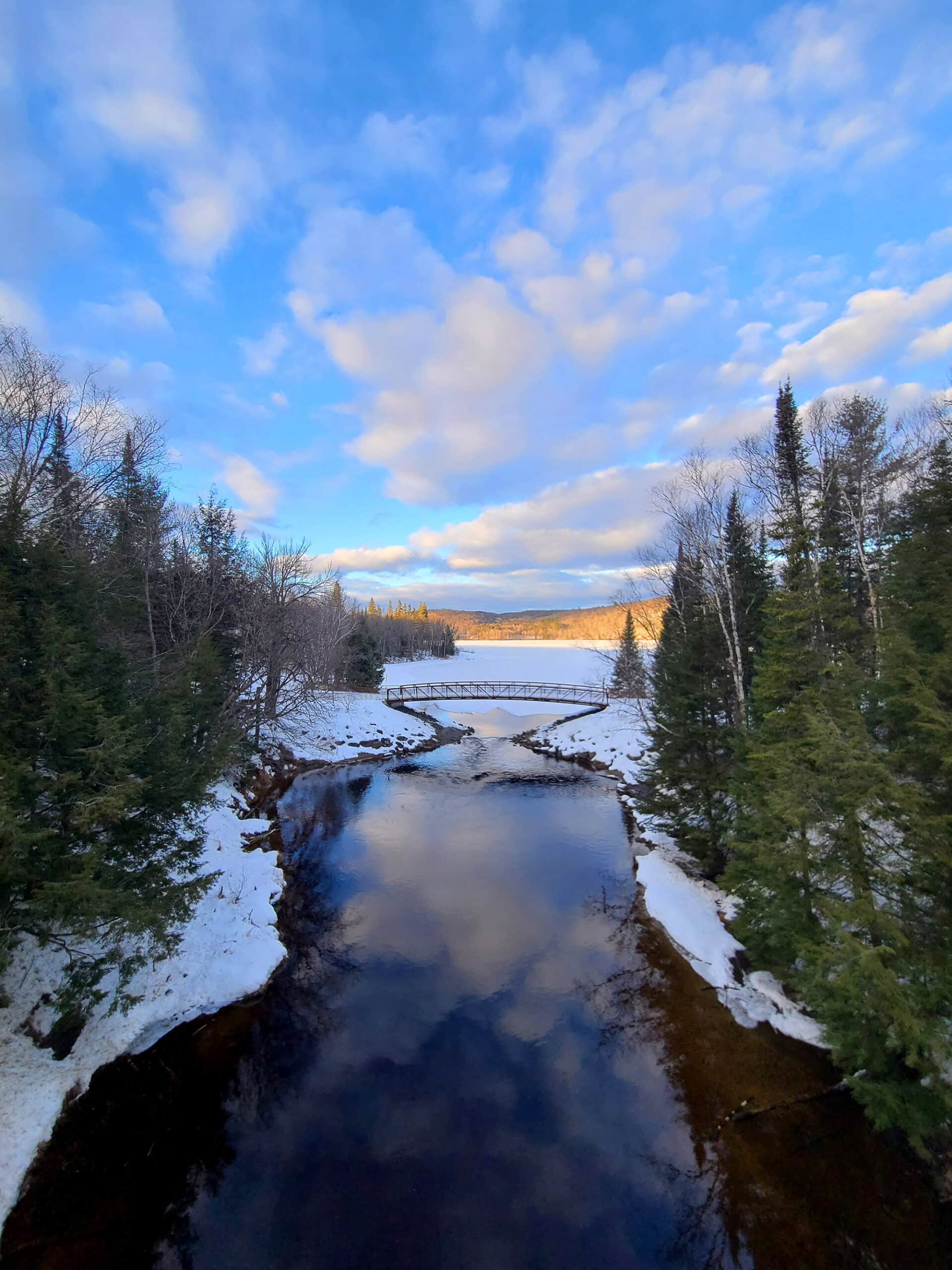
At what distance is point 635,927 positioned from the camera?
13.1m

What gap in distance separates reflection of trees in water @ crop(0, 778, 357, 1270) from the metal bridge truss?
31.3 meters

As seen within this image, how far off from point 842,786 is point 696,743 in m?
7.35

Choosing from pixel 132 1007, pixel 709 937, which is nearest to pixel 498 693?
pixel 709 937

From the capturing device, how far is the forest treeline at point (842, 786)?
6.60 m

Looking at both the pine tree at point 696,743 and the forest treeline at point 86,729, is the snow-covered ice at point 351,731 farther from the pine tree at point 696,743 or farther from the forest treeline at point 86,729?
the pine tree at point 696,743

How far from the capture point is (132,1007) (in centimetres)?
908

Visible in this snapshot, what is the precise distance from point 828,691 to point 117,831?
472 inches

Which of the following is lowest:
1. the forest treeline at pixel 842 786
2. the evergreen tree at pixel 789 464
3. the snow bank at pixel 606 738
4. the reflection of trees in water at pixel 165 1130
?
the snow bank at pixel 606 738

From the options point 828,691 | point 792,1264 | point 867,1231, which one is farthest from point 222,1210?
point 828,691

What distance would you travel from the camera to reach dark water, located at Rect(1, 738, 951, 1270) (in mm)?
6176

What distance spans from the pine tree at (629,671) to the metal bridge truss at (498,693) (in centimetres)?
254

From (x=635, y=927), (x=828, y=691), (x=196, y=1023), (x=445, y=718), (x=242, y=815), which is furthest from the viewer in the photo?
(x=445, y=718)

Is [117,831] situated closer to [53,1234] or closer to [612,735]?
[53,1234]

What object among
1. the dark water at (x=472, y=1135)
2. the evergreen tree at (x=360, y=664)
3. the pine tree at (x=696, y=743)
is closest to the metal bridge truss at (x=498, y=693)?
the evergreen tree at (x=360, y=664)
